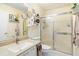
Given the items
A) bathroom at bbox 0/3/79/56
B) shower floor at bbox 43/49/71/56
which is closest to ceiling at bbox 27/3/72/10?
bathroom at bbox 0/3/79/56

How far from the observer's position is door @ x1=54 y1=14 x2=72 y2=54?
1261mm

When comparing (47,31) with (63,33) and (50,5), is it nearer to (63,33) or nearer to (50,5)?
(63,33)

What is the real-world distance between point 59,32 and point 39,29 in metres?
0.28

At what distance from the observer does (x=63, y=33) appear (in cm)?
130

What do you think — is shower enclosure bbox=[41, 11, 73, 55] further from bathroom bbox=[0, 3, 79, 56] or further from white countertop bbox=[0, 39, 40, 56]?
white countertop bbox=[0, 39, 40, 56]

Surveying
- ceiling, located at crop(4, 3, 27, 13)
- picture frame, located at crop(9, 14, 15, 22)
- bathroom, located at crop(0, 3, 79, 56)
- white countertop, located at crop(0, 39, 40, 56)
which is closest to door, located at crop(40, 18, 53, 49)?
bathroom, located at crop(0, 3, 79, 56)

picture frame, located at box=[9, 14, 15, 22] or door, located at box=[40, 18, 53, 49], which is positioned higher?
picture frame, located at box=[9, 14, 15, 22]

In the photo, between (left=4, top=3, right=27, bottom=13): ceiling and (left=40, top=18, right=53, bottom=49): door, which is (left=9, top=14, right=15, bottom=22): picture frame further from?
(left=40, top=18, right=53, bottom=49): door

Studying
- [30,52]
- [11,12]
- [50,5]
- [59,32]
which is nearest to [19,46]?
[30,52]

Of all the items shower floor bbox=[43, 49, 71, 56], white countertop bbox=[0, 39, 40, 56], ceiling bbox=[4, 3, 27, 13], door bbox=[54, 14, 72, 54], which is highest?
ceiling bbox=[4, 3, 27, 13]

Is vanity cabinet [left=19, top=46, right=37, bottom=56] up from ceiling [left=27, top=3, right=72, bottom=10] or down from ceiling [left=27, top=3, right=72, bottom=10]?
down

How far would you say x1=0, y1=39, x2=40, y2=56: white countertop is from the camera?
48.1 inches

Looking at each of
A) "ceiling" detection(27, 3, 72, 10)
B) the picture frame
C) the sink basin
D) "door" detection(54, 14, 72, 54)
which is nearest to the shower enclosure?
"door" detection(54, 14, 72, 54)

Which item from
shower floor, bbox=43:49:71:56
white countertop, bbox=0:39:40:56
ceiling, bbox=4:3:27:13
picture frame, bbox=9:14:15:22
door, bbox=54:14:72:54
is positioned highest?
ceiling, bbox=4:3:27:13
